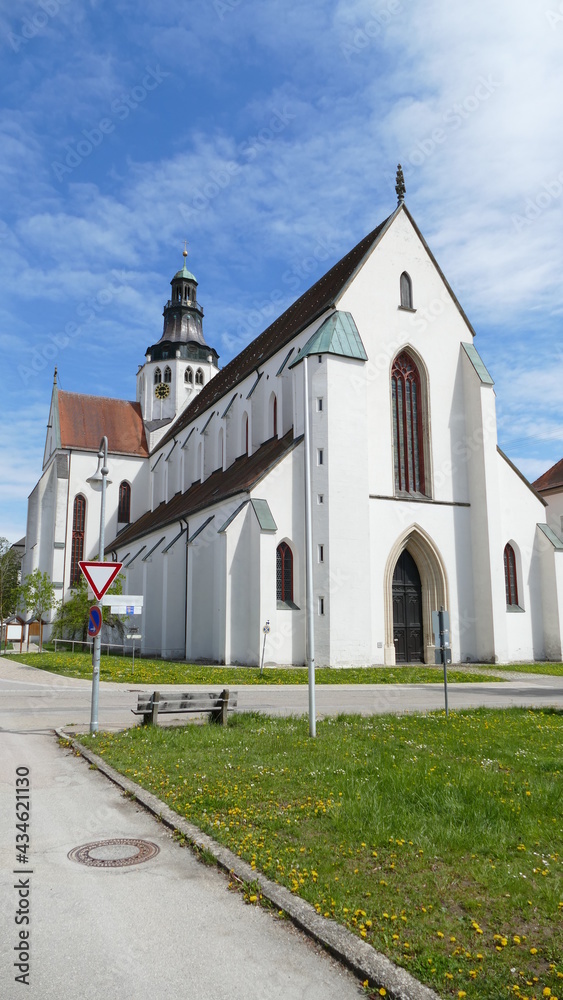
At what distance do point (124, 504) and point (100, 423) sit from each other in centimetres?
662

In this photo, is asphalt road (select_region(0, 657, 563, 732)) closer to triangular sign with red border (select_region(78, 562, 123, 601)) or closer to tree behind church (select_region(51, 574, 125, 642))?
triangular sign with red border (select_region(78, 562, 123, 601))

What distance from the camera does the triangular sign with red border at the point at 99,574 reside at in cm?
1192

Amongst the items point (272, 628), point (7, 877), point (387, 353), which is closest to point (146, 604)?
point (272, 628)

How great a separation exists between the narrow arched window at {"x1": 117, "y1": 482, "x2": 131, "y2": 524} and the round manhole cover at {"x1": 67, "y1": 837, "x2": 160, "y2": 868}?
46.2 metres

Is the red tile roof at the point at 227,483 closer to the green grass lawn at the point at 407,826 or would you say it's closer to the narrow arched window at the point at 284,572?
the narrow arched window at the point at 284,572

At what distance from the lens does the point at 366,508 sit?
2727cm

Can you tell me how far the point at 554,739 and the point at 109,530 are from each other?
43161 millimetres

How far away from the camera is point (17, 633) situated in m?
38.8

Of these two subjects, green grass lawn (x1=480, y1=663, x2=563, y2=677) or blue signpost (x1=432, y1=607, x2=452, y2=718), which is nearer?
blue signpost (x1=432, y1=607, x2=452, y2=718)

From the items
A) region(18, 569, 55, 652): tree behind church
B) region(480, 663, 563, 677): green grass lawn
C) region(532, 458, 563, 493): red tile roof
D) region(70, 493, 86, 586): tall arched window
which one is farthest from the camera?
region(532, 458, 563, 493): red tile roof

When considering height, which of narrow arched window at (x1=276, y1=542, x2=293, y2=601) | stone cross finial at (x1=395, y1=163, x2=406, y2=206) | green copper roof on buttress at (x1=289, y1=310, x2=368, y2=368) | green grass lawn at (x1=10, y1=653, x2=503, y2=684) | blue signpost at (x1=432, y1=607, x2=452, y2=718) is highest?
stone cross finial at (x1=395, y1=163, x2=406, y2=206)

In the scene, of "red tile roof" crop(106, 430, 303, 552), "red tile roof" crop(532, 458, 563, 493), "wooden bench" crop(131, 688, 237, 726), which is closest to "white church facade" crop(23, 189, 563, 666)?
"red tile roof" crop(106, 430, 303, 552)

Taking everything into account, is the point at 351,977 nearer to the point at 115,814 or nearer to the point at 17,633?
the point at 115,814

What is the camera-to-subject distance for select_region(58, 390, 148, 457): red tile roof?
51438mm
